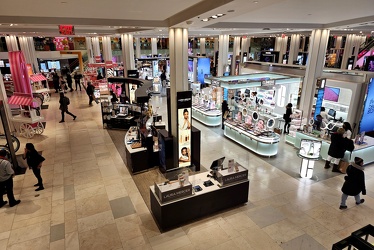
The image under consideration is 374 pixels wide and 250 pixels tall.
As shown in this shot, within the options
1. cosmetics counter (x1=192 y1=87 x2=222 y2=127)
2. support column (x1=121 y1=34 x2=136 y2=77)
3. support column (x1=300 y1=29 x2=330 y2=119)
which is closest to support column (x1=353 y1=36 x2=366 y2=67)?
support column (x1=300 y1=29 x2=330 y2=119)

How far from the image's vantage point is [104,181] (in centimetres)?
692

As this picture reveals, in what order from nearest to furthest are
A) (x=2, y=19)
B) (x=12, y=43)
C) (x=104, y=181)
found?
(x=2, y=19) < (x=104, y=181) < (x=12, y=43)

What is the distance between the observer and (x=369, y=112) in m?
9.86

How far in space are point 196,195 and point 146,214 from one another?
1.30 m

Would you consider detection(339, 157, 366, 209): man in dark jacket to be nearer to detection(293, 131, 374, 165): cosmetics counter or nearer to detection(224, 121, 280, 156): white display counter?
detection(293, 131, 374, 165): cosmetics counter

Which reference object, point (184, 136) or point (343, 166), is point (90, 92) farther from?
point (343, 166)

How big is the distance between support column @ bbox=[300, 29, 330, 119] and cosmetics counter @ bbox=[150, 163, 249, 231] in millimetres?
6649

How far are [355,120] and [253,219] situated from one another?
736 cm

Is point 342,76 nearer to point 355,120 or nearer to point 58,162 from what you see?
point 355,120

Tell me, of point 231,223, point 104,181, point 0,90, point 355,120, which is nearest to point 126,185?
point 104,181

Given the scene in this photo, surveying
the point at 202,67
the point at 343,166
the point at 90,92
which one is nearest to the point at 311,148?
the point at 343,166

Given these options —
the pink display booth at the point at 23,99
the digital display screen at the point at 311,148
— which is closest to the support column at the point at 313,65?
the digital display screen at the point at 311,148

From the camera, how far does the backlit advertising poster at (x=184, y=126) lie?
22.1ft

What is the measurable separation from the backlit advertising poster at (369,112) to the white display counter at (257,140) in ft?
13.5
